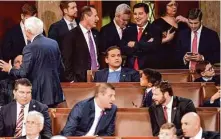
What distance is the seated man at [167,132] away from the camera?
230 inches

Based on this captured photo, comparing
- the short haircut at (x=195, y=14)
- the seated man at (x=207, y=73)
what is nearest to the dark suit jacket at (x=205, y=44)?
the short haircut at (x=195, y=14)

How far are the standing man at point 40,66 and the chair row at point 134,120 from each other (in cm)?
26

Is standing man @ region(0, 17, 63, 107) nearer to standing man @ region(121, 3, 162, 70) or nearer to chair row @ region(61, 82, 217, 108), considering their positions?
chair row @ region(61, 82, 217, 108)

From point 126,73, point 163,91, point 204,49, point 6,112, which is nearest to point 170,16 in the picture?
point 204,49

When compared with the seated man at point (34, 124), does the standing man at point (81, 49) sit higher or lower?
higher

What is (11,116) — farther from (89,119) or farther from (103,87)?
(103,87)

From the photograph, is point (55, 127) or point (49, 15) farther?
point (49, 15)

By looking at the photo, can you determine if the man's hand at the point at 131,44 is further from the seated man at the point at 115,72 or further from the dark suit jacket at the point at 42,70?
the dark suit jacket at the point at 42,70

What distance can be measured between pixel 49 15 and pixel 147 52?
54.7 inches

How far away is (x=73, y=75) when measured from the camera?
7402 millimetres

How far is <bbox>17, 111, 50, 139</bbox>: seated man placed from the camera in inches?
234

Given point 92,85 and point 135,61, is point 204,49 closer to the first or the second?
point 135,61

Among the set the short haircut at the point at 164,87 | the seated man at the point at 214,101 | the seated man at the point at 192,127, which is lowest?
the seated man at the point at 192,127

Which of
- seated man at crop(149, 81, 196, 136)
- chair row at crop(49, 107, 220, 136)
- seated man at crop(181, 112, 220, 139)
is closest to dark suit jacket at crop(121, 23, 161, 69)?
seated man at crop(149, 81, 196, 136)
